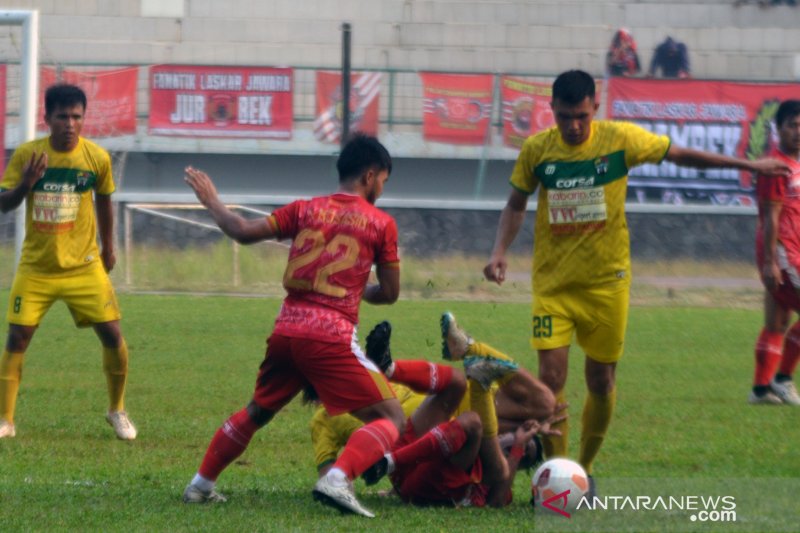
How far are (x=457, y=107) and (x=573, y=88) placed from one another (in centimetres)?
1465

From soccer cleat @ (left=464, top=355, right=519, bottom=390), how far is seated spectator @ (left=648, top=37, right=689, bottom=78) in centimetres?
1916

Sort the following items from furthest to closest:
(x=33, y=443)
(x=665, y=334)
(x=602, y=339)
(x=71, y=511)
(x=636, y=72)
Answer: (x=636, y=72)
(x=665, y=334)
(x=33, y=443)
(x=602, y=339)
(x=71, y=511)

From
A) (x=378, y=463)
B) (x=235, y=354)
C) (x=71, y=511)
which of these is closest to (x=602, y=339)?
(x=378, y=463)

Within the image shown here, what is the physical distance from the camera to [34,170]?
7.06 meters

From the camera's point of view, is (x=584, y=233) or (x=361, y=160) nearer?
(x=361, y=160)

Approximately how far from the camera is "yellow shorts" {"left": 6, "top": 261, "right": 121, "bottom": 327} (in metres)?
7.56

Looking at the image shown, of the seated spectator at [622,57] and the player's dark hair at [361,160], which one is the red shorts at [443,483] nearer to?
the player's dark hair at [361,160]

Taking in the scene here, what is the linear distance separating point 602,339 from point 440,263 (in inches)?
501

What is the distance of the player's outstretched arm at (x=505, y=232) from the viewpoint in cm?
630

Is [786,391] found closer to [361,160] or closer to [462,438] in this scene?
[462,438]

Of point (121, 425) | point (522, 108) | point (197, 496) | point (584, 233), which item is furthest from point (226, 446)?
point (522, 108)

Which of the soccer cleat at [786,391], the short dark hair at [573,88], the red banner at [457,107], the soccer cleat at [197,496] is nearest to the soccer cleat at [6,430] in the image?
the soccer cleat at [197,496]

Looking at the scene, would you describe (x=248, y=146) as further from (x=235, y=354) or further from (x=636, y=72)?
(x=235, y=354)

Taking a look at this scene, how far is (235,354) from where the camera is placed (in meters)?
11.8
